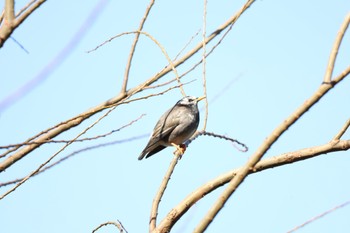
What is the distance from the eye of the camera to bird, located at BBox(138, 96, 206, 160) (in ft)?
25.2

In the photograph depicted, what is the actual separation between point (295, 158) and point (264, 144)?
1210 millimetres

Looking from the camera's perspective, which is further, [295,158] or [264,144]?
[295,158]

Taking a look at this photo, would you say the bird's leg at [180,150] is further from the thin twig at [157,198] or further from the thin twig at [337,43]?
the thin twig at [337,43]

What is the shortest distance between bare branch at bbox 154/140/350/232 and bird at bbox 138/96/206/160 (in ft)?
13.5

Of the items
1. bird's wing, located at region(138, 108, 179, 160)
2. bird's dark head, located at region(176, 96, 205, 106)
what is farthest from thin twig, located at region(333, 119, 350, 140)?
bird's dark head, located at region(176, 96, 205, 106)

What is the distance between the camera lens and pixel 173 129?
25.4 ft

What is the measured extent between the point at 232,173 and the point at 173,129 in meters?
4.56

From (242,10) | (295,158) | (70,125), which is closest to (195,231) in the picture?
(295,158)

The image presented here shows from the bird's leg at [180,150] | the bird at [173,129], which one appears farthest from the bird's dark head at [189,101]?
the bird's leg at [180,150]

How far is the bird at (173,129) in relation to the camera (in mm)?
7680

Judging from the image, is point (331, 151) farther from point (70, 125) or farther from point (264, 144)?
point (70, 125)

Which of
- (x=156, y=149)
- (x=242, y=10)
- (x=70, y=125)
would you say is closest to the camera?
(x=70, y=125)

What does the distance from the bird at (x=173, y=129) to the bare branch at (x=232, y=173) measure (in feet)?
13.5

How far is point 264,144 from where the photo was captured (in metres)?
2.19
